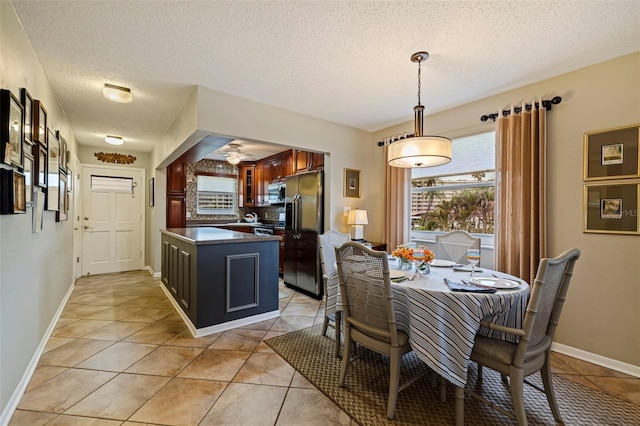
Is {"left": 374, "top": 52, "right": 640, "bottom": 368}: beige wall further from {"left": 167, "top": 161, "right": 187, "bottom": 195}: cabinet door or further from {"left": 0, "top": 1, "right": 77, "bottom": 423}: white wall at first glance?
{"left": 167, "top": 161, "right": 187, "bottom": 195}: cabinet door

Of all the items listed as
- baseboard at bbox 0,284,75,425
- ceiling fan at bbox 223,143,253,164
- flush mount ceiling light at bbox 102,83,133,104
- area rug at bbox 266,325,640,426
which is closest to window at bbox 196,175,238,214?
ceiling fan at bbox 223,143,253,164

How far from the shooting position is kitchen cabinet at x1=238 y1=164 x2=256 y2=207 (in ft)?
21.4

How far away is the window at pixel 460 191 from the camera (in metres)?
3.33


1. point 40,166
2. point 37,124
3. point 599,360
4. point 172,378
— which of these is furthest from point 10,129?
point 599,360

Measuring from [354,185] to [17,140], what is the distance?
11.6 feet

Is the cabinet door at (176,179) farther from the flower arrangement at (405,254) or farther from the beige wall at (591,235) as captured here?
the beige wall at (591,235)

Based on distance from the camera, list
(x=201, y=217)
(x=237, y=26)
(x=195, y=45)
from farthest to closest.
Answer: (x=201, y=217) < (x=195, y=45) < (x=237, y=26)

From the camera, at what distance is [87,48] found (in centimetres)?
231

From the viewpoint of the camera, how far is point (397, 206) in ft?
13.2

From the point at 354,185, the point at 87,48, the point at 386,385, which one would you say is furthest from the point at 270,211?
the point at 386,385

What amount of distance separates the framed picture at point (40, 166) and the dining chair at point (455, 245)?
3.52 metres

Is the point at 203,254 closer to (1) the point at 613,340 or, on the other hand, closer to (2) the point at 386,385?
(2) the point at 386,385

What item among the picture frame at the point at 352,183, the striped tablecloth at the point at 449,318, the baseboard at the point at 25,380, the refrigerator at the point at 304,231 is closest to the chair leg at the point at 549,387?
the striped tablecloth at the point at 449,318

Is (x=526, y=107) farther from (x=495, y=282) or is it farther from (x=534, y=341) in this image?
(x=534, y=341)
